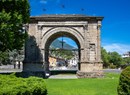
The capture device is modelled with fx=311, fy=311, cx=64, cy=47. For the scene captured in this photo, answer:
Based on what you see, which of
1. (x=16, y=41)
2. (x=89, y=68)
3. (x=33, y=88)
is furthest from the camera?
(x=89, y=68)

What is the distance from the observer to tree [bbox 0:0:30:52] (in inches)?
1171

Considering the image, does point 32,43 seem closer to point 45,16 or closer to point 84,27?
point 45,16

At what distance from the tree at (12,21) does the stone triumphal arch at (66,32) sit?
5.97 meters

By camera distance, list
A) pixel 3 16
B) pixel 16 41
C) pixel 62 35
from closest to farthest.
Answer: pixel 3 16, pixel 16 41, pixel 62 35

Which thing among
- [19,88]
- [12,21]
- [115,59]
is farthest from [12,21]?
[115,59]

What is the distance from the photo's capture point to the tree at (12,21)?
97.6 feet

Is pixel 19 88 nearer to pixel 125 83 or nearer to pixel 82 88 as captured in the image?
pixel 125 83

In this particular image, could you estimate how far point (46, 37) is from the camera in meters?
39.7

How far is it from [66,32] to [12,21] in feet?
34.5

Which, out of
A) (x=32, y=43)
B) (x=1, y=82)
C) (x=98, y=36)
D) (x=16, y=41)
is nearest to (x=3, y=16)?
(x=16, y=41)

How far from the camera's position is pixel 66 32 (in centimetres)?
4003

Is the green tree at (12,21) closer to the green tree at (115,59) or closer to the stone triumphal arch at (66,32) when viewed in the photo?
the stone triumphal arch at (66,32)

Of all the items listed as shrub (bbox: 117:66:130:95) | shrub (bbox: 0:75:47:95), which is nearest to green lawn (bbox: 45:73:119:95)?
shrub (bbox: 0:75:47:95)

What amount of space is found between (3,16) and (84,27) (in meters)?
12.7
